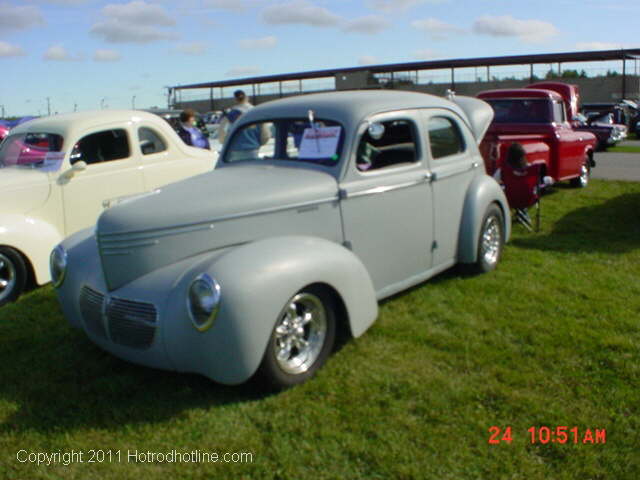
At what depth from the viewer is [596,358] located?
4.34 metres

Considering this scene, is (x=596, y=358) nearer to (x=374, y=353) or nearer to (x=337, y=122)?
(x=374, y=353)

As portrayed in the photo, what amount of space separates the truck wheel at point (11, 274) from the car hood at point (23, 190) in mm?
530

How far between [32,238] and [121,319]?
9.34 feet

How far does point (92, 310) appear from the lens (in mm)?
4152

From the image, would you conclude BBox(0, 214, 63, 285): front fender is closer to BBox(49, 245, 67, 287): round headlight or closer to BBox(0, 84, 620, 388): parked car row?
BBox(0, 84, 620, 388): parked car row

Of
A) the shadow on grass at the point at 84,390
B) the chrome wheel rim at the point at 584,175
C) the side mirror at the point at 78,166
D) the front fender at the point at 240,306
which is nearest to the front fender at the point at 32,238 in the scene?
the side mirror at the point at 78,166

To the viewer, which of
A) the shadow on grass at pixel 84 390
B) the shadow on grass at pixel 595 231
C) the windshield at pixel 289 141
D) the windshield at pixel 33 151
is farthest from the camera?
the shadow on grass at pixel 595 231

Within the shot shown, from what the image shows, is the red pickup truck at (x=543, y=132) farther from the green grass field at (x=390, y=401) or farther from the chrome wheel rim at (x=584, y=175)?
the green grass field at (x=390, y=401)

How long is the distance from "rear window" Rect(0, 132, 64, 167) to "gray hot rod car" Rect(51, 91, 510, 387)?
7.38 feet

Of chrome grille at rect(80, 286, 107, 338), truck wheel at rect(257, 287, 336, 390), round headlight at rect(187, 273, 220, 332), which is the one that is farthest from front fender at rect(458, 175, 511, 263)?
chrome grille at rect(80, 286, 107, 338)

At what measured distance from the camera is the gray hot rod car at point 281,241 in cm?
361

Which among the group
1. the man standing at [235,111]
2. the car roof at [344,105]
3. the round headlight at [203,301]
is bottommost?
the round headlight at [203,301]

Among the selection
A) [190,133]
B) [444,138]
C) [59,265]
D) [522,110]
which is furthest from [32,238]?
[522,110]

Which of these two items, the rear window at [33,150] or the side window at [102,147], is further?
the side window at [102,147]
